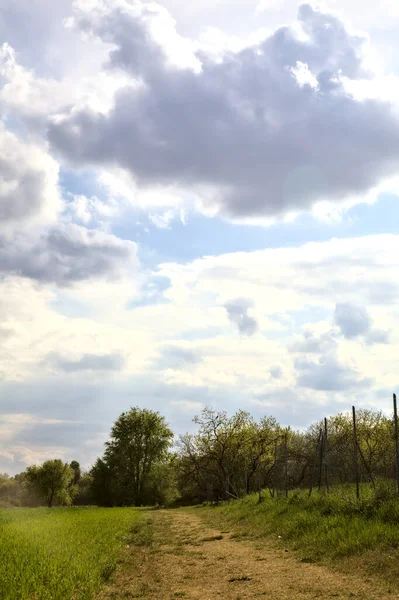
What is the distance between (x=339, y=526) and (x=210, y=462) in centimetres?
4472

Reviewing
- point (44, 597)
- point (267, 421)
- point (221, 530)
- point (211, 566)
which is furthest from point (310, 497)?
point (267, 421)

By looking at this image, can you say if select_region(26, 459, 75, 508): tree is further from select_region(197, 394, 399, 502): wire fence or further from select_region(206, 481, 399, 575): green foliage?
select_region(206, 481, 399, 575): green foliage

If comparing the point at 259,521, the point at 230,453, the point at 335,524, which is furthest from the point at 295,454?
the point at 335,524

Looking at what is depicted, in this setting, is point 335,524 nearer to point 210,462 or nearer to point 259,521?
point 259,521

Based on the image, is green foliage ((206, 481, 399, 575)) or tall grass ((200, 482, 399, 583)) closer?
tall grass ((200, 482, 399, 583))

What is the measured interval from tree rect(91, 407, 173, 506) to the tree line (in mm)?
145

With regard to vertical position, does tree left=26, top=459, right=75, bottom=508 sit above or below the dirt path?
below

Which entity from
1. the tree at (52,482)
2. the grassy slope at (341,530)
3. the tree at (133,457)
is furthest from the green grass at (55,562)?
the tree at (52,482)

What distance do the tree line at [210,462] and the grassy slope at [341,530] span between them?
18.8 ft

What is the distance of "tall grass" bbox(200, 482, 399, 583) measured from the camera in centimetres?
1212

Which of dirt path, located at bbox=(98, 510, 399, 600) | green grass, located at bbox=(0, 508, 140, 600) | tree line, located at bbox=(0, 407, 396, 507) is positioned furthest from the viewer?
tree line, located at bbox=(0, 407, 396, 507)

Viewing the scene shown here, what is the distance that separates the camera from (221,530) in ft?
70.8

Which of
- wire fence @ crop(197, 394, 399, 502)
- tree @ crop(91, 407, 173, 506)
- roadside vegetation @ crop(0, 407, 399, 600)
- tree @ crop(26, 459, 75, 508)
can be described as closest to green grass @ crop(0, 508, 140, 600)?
roadside vegetation @ crop(0, 407, 399, 600)

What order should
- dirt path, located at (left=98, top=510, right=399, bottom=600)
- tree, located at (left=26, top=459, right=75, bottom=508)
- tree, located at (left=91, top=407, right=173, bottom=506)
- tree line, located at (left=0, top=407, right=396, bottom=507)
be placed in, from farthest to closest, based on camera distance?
tree, located at (left=26, top=459, right=75, bottom=508), tree, located at (left=91, top=407, right=173, bottom=506), tree line, located at (left=0, top=407, right=396, bottom=507), dirt path, located at (left=98, top=510, right=399, bottom=600)
